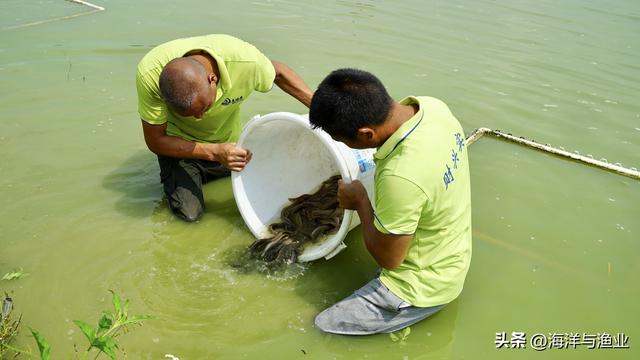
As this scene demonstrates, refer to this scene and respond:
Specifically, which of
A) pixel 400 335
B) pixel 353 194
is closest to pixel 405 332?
pixel 400 335

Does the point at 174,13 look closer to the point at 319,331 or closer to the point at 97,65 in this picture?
the point at 97,65

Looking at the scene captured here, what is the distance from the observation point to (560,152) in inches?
179

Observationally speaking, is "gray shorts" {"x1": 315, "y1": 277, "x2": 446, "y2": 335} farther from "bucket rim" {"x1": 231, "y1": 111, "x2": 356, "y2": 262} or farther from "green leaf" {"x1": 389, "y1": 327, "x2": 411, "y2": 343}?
"bucket rim" {"x1": 231, "y1": 111, "x2": 356, "y2": 262}

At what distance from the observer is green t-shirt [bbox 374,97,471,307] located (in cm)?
227

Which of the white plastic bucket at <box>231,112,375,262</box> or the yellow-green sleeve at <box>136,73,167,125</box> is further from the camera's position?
the white plastic bucket at <box>231,112,375,262</box>

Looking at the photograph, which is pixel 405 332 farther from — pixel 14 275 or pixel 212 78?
pixel 14 275

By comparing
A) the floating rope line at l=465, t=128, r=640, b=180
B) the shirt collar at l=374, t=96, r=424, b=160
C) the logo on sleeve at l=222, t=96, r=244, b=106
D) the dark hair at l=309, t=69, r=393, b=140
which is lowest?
the floating rope line at l=465, t=128, r=640, b=180

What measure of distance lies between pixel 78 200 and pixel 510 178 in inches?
138

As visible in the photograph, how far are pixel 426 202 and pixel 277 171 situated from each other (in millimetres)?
1746

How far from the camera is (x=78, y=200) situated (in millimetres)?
3883

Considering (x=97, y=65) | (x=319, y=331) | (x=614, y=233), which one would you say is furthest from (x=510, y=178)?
(x=97, y=65)

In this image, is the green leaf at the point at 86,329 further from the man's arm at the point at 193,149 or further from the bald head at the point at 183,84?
the man's arm at the point at 193,149

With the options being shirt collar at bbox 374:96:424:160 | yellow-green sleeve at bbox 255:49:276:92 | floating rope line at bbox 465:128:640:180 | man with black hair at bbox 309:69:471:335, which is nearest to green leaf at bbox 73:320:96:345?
man with black hair at bbox 309:69:471:335

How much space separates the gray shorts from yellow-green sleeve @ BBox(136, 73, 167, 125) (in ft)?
5.54
